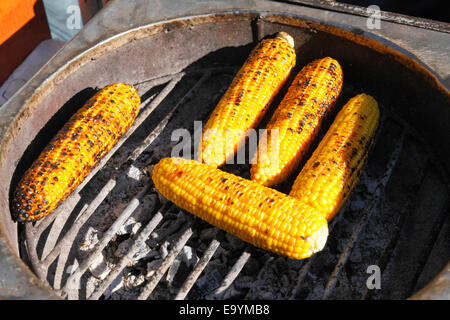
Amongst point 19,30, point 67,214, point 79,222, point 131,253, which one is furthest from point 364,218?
point 19,30

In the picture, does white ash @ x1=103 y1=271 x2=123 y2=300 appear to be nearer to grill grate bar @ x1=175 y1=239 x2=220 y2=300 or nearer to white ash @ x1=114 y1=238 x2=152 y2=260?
white ash @ x1=114 y1=238 x2=152 y2=260

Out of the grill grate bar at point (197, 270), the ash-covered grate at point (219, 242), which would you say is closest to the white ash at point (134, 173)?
the ash-covered grate at point (219, 242)

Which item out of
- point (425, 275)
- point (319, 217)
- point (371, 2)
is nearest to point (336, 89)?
point (319, 217)

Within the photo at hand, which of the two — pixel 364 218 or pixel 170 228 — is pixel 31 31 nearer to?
pixel 170 228

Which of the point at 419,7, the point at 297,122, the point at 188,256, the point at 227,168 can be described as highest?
the point at 419,7

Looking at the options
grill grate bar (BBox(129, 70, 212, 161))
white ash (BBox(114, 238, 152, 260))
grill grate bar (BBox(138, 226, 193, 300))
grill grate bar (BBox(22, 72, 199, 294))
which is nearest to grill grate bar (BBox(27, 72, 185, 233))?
grill grate bar (BBox(22, 72, 199, 294))

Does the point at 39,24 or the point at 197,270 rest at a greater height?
the point at 39,24
